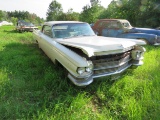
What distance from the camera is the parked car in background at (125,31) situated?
654 cm

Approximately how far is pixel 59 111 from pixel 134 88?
164cm

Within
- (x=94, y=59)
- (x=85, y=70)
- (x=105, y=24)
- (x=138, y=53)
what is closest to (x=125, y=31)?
(x=105, y=24)

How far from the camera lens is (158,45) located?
662 cm

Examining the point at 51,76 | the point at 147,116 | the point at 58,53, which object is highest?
the point at 58,53

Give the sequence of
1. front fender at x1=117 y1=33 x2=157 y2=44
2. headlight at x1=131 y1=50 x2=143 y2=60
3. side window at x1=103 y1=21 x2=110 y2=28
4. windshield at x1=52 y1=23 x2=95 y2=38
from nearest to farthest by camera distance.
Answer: headlight at x1=131 y1=50 x2=143 y2=60 < windshield at x1=52 y1=23 x2=95 y2=38 < front fender at x1=117 y1=33 x2=157 y2=44 < side window at x1=103 y1=21 x2=110 y2=28

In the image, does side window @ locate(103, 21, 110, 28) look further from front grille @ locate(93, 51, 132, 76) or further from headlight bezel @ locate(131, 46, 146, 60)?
front grille @ locate(93, 51, 132, 76)

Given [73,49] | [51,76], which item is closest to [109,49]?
[73,49]

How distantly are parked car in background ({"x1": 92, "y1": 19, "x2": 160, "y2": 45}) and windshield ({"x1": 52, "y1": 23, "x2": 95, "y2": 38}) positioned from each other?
2.51m

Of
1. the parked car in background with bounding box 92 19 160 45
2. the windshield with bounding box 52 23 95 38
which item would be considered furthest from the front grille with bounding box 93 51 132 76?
the parked car in background with bounding box 92 19 160 45

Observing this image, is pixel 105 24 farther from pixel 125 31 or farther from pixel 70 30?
pixel 70 30

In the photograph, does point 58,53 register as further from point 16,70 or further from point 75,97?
point 16,70

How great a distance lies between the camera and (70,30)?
386 cm

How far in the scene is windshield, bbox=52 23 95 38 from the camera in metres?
3.71

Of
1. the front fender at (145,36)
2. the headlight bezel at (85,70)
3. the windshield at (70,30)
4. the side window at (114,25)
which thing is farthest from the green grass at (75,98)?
the side window at (114,25)
